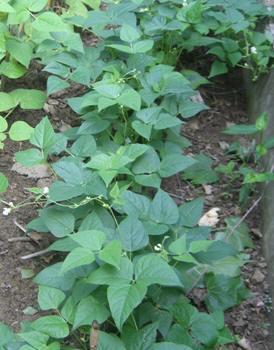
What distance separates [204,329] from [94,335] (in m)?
0.41

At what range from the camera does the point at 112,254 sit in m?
1.65

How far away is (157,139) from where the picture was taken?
2.55 meters

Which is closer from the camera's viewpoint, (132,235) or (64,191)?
(132,235)

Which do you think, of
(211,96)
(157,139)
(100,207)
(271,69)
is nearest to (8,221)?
(100,207)

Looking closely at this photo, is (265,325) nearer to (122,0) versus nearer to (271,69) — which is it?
(271,69)

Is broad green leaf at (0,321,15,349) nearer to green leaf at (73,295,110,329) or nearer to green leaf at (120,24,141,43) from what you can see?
green leaf at (73,295,110,329)

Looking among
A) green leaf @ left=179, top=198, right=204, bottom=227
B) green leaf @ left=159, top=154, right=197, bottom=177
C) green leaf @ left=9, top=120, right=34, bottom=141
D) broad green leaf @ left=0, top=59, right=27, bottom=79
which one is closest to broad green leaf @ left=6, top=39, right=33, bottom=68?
broad green leaf @ left=0, top=59, right=27, bottom=79

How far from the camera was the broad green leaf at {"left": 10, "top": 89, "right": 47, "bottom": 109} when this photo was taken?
279 cm

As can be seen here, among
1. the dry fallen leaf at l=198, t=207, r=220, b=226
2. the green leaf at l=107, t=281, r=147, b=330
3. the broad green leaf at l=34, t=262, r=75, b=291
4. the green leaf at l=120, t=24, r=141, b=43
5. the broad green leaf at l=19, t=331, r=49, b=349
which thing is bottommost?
the dry fallen leaf at l=198, t=207, r=220, b=226

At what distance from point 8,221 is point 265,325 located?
130cm

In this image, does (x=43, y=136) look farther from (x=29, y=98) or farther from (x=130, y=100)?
(x=29, y=98)

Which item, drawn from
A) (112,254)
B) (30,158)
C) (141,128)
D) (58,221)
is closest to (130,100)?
(141,128)

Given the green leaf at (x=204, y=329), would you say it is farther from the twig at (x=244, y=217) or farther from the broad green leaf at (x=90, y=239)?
the twig at (x=244, y=217)

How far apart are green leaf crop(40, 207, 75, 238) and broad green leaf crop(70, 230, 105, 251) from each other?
0.27m
